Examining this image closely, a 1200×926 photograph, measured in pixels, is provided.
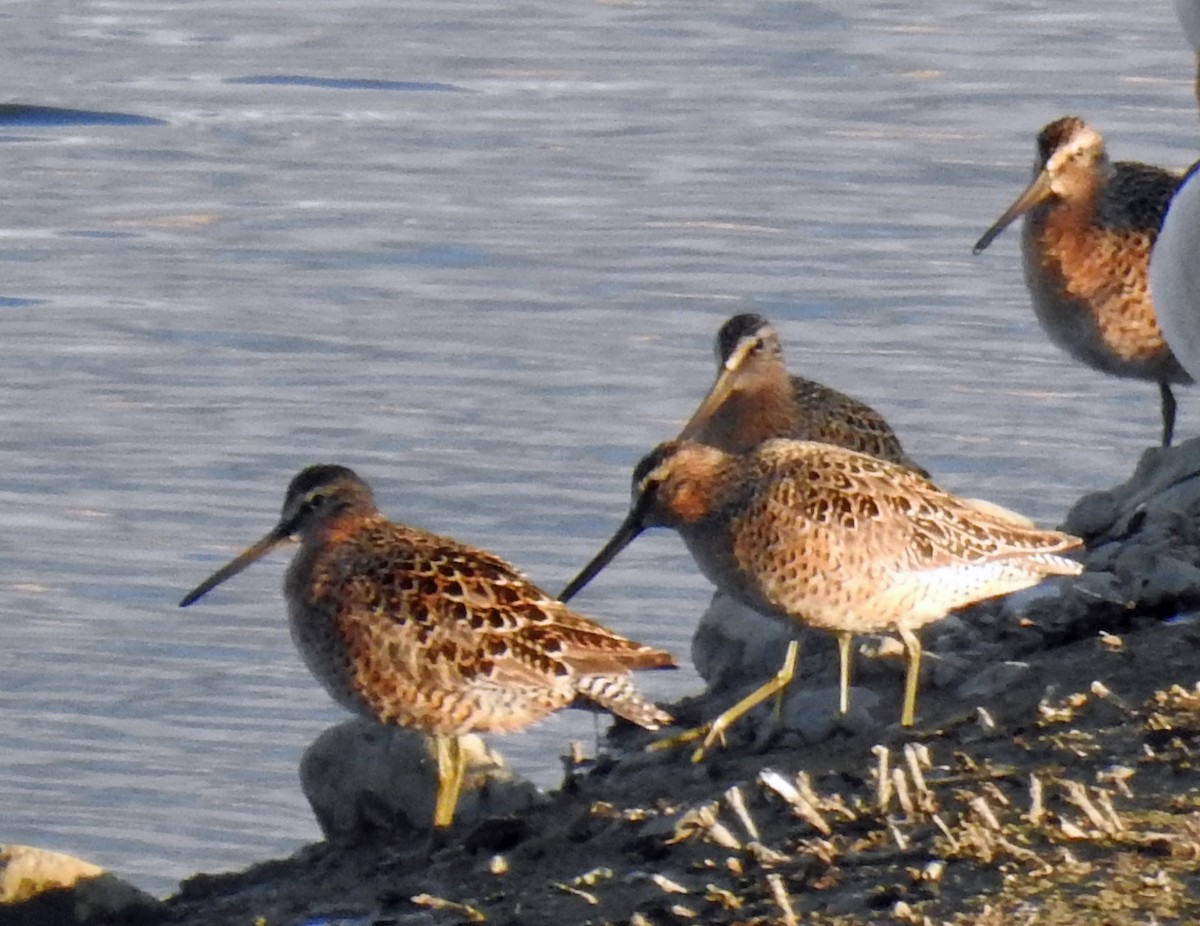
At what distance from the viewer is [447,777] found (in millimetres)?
7062

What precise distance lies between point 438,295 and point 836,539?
6613mm

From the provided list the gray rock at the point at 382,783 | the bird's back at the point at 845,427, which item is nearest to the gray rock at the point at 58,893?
the gray rock at the point at 382,783

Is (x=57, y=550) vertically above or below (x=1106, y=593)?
below

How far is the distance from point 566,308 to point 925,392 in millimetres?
1891

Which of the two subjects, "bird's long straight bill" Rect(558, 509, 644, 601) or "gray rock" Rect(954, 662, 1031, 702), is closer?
"gray rock" Rect(954, 662, 1031, 702)

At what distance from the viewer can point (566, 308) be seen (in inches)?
510

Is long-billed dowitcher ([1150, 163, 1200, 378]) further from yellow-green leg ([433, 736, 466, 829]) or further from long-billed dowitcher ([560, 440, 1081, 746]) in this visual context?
yellow-green leg ([433, 736, 466, 829])

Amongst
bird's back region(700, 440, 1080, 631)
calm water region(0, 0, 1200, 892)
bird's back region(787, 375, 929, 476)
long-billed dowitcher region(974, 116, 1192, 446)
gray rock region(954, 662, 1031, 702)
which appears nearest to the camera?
bird's back region(700, 440, 1080, 631)

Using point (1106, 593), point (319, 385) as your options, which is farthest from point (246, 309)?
→ point (1106, 593)

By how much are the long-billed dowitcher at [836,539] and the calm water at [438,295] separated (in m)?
1.40

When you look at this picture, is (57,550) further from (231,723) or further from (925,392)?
(925,392)

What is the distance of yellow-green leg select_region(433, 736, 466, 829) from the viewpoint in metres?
6.98

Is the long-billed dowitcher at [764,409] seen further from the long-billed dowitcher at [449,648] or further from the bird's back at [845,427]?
the long-billed dowitcher at [449,648]

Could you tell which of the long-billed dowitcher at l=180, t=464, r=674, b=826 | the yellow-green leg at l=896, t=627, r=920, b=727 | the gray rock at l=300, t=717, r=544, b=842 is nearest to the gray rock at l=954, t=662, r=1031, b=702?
the yellow-green leg at l=896, t=627, r=920, b=727
